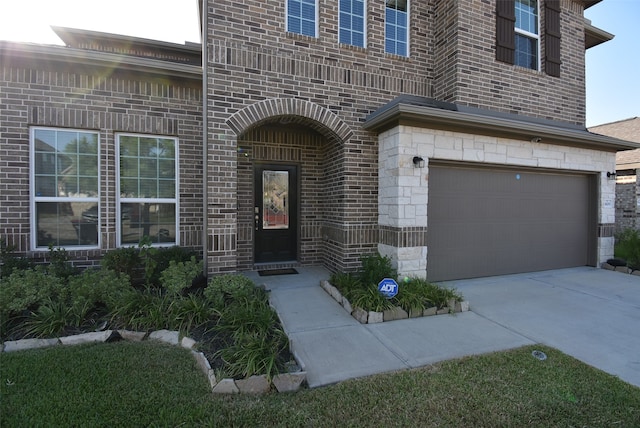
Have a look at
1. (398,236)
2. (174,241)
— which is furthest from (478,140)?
(174,241)

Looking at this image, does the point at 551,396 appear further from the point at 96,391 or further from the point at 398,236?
the point at 96,391

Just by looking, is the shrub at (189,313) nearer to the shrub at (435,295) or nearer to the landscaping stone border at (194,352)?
the landscaping stone border at (194,352)

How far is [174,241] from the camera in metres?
6.00

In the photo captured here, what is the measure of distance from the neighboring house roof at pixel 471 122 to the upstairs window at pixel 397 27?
1176mm

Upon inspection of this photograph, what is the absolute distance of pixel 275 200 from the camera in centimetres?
685

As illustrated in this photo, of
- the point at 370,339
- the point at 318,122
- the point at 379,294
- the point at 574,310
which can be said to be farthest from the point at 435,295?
the point at 318,122

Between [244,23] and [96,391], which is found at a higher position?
[244,23]

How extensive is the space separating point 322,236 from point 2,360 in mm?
5094

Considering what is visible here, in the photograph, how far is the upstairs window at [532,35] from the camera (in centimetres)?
711

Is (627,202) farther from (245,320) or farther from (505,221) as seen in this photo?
(245,320)

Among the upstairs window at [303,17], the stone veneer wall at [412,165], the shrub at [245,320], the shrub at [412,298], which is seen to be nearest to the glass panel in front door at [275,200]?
the stone veneer wall at [412,165]

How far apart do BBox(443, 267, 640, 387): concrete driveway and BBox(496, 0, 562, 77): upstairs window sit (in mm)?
4866

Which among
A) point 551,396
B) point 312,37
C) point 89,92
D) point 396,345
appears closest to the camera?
point 551,396

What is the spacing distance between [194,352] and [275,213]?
3.90 meters
